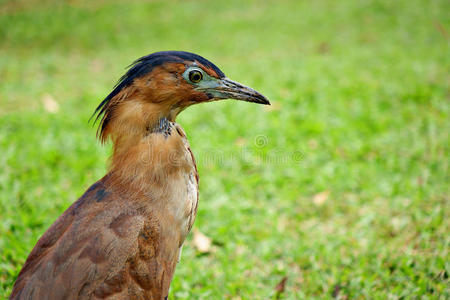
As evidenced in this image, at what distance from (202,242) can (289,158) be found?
5.61 feet

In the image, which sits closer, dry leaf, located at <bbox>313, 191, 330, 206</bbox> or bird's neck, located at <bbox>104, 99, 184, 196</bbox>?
bird's neck, located at <bbox>104, 99, 184, 196</bbox>

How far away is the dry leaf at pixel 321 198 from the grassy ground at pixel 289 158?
46 mm

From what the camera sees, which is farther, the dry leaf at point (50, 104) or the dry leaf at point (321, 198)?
the dry leaf at point (50, 104)

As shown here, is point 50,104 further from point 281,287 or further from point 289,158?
point 281,287

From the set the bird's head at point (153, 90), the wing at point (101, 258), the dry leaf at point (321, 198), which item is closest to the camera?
the wing at point (101, 258)

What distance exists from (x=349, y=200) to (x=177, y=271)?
1.90 meters

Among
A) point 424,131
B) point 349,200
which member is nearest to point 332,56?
point 424,131

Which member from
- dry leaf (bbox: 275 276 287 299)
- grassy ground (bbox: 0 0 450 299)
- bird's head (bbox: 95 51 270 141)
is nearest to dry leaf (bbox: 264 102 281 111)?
grassy ground (bbox: 0 0 450 299)

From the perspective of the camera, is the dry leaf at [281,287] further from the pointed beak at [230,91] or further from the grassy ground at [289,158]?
the pointed beak at [230,91]

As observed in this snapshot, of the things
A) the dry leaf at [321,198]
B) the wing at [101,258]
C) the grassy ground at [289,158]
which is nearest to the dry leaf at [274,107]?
the grassy ground at [289,158]

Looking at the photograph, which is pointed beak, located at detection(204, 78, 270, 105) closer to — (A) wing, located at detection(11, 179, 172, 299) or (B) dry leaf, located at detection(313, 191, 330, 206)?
(A) wing, located at detection(11, 179, 172, 299)

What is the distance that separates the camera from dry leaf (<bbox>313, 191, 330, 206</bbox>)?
3825 millimetres

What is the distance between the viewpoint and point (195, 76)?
2.09 metres

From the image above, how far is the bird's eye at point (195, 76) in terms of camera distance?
6.81ft
